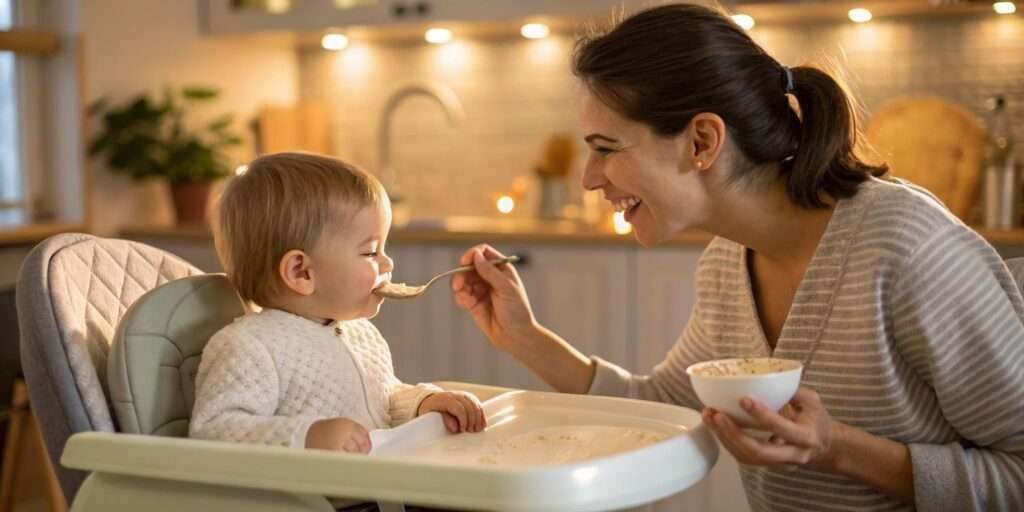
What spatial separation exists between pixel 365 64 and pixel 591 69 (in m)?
2.60

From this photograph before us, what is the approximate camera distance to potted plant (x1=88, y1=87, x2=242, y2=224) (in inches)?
145

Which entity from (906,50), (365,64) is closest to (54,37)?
(365,64)

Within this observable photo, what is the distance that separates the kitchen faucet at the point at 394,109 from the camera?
3.92m

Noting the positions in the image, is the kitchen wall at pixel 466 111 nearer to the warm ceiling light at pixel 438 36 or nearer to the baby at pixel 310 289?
the warm ceiling light at pixel 438 36

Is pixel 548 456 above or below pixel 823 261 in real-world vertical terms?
below

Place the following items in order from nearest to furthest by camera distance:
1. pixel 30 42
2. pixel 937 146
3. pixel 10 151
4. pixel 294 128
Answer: pixel 937 146 → pixel 30 42 → pixel 10 151 → pixel 294 128

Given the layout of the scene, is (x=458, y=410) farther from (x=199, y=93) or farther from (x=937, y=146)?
(x=199, y=93)

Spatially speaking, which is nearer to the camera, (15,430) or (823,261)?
(823,261)

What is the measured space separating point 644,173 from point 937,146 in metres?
1.86

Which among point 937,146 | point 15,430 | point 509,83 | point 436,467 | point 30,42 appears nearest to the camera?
point 436,467

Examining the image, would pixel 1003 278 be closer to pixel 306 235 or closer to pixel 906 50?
pixel 306 235

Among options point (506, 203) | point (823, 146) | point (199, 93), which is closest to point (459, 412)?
point (823, 146)

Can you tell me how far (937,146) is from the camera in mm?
3287

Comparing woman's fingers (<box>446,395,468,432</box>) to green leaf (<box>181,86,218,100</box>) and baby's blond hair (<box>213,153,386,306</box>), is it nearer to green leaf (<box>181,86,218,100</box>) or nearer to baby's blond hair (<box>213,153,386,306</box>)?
baby's blond hair (<box>213,153,386,306</box>)
